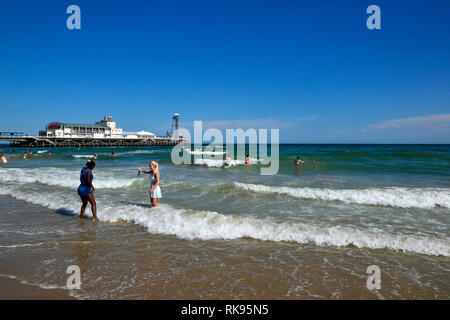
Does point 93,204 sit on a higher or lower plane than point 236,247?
higher

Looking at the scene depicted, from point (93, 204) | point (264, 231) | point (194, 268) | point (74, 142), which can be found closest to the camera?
point (194, 268)

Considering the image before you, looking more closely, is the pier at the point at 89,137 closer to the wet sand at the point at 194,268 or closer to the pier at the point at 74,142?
the pier at the point at 74,142

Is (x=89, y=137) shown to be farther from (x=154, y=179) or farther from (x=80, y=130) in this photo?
(x=154, y=179)

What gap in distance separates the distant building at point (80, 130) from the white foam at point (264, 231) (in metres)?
79.4

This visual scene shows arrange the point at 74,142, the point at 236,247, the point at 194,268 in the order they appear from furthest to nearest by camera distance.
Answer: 1. the point at 74,142
2. the point at 236,247
3. the point at 194,268

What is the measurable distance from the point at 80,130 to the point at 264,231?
299ft

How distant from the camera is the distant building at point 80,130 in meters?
77.6

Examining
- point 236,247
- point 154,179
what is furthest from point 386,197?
point 154,179

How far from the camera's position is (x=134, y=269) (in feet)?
15.0

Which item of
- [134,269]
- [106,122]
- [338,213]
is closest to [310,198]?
[338,213]

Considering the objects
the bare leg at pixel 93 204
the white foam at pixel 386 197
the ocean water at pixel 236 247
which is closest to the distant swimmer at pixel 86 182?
the bare leg at pixel 93 204

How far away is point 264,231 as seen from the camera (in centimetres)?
655
